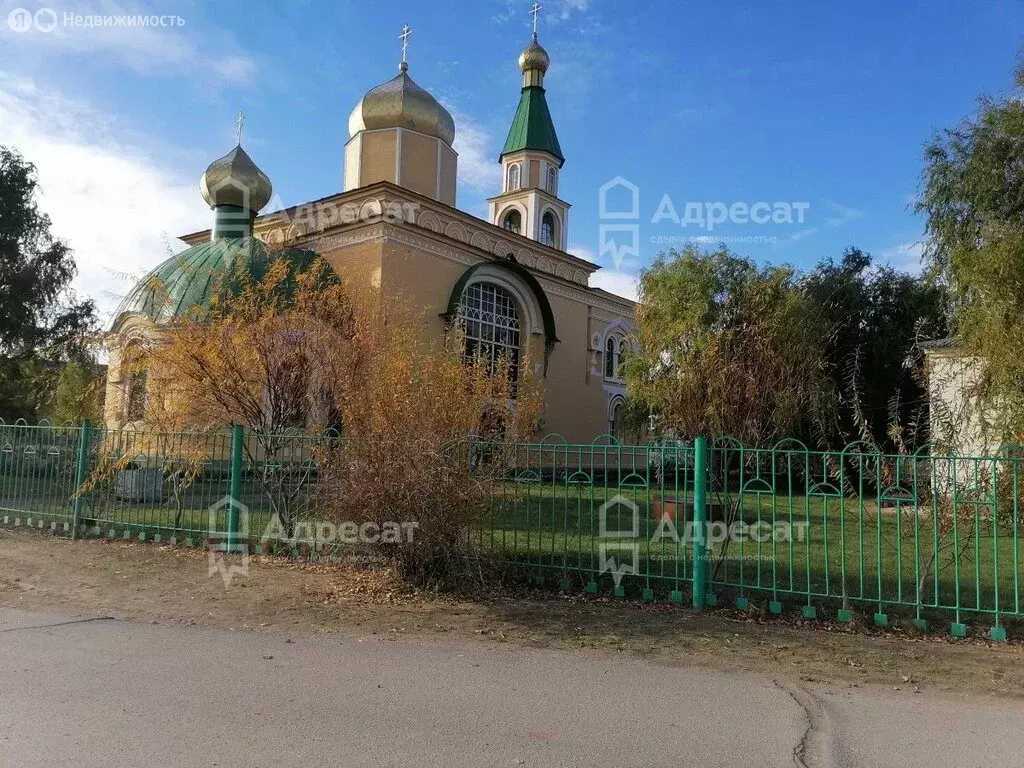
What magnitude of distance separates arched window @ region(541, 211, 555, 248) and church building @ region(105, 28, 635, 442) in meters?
0.24

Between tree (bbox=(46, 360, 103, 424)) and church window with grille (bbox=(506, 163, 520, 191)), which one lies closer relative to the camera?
tree (bbox=(46, 360, 103, 424))

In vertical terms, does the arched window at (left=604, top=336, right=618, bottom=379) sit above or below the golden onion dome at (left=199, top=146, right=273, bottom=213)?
below

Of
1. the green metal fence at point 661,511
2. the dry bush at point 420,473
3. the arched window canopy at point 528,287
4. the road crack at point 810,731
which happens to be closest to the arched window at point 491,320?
the arched window canopy at point 528,287

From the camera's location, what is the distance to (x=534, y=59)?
104 feet

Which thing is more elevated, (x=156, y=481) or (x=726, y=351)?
(x=726, y=351)

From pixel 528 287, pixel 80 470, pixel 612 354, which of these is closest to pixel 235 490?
pixel 80 470

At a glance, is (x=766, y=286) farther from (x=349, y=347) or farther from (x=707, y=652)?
(x=707, y=652)

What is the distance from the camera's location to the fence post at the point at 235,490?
8.68m

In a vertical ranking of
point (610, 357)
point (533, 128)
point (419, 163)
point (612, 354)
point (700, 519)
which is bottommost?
point (700, 519)

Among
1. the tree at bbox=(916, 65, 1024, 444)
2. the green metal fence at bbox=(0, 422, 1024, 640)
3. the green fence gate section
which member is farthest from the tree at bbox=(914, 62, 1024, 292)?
the green fence gate section

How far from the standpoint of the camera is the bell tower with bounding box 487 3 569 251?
30.4 meters

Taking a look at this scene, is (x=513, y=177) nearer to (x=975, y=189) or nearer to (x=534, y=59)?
(x=534, y=59)

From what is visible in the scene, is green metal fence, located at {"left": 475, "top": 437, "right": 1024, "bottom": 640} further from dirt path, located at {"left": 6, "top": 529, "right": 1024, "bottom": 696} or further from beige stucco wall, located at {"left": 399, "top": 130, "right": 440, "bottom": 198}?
beige stucco wall, located at {"left": 399, "top": 130, "right": 440, "bottom": 198}

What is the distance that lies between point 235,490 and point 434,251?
1468cm
